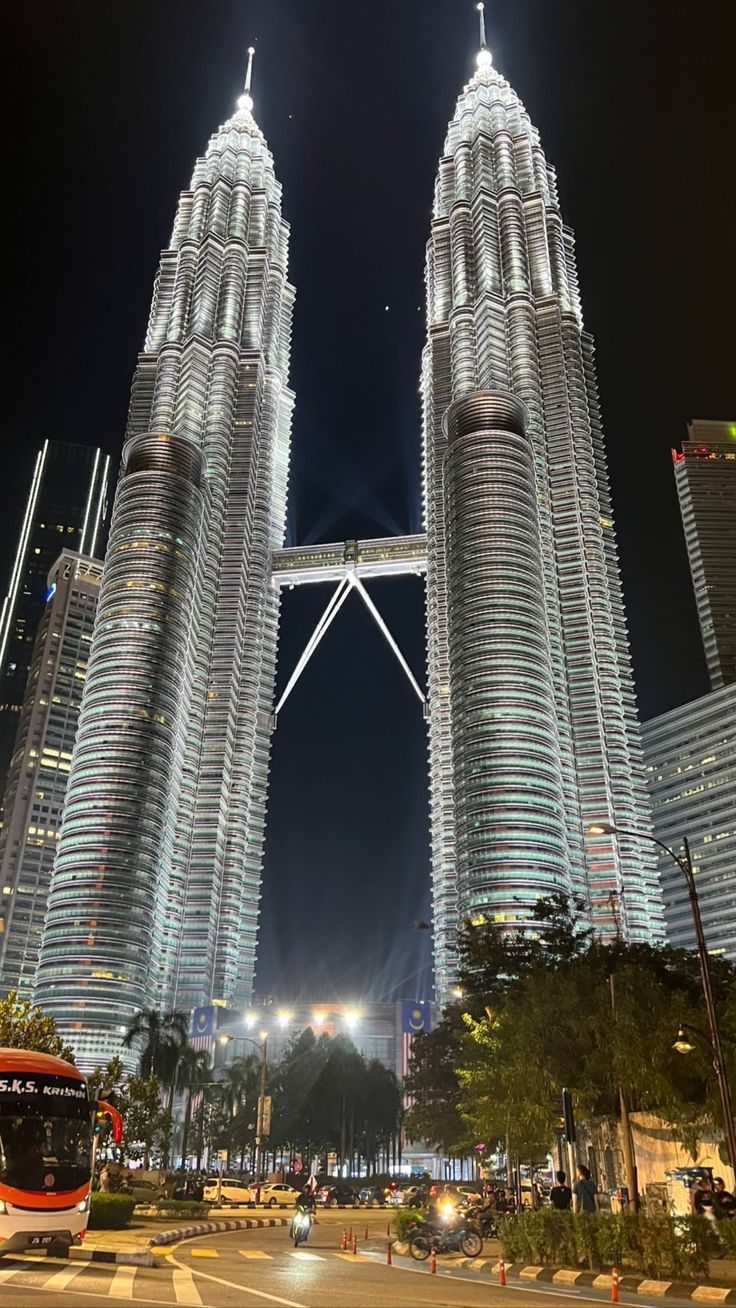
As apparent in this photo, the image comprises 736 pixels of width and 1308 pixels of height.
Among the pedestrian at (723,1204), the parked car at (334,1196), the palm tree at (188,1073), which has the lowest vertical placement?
the parked car at (334,1196)

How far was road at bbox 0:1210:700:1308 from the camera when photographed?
15844mm

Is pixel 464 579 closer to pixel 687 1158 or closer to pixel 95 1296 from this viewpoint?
pixel 687 1158

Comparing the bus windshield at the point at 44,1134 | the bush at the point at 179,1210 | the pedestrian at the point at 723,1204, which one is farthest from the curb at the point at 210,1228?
the pedestrian at the point at 723,1204

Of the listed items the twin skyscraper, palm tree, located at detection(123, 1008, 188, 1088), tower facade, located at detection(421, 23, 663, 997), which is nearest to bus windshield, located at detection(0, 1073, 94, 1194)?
palm tree, located at detection(123, 1008, 188, 1088)

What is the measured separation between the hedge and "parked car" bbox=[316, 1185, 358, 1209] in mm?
53387

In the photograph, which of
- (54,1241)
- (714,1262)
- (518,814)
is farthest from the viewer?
(518,814)

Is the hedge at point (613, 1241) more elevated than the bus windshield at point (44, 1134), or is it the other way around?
the bus windshield at point (44, 1134)

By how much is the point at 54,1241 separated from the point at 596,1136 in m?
23.4

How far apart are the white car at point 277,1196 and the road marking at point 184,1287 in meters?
40.5

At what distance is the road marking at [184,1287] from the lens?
15.8 m

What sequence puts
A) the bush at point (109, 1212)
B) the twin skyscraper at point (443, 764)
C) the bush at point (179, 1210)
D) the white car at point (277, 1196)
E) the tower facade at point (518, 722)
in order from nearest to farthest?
the bush at point (109, 1212)
the bush at point (179, 1210)
the white car at point (277, 1196)
the tower facade at point (518, 722)
the twin skyscraper at point (443, 764)

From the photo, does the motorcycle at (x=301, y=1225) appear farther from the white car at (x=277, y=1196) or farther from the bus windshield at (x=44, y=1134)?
the white car at (x=277, y=1196)

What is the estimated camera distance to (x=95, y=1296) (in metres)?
15.8

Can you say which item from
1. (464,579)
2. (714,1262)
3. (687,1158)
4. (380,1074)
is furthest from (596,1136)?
(464,579)
